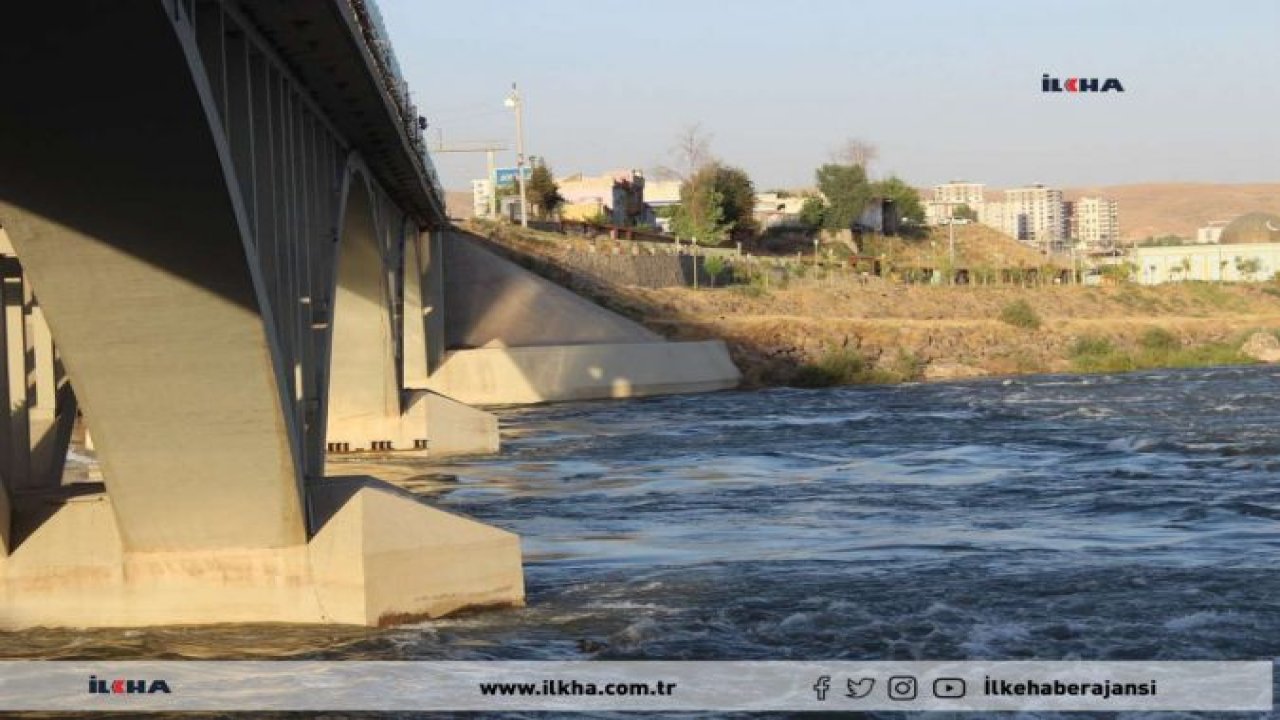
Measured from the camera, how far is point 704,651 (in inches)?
794

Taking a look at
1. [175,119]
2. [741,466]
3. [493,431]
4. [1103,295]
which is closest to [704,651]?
[175,119]

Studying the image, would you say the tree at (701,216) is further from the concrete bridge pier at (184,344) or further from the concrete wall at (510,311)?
the concrete bridge pier at (184,344)

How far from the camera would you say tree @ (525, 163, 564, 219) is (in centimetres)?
12706

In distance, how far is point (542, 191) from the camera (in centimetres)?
12731

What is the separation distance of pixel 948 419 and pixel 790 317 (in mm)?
37378

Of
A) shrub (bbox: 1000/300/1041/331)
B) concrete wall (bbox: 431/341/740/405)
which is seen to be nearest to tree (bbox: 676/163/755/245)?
shrub (bbox: 1000/300/1041/331)

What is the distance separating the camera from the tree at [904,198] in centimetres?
17975

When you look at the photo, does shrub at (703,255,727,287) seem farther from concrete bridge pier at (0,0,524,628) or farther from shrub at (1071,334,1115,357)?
concrete bridge pier at (0,0,524,628)

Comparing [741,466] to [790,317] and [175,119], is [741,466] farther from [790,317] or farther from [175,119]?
[790,317]

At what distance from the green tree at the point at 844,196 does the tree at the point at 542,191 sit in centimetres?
3899

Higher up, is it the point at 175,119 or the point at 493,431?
the point at 175,119

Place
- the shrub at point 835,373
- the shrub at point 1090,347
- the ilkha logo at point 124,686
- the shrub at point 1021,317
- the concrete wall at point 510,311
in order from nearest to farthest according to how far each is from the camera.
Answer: the ilkha logo at point 124,686, the concrete wall at point 510,311, the shrub at point 835,373, the shrub at point 1090,347, the shrub at point 1021,317

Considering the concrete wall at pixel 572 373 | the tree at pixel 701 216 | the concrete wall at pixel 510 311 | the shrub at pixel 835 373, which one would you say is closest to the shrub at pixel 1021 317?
the shrub at pixel 835 373

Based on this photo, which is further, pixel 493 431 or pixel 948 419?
pixel 948 419
